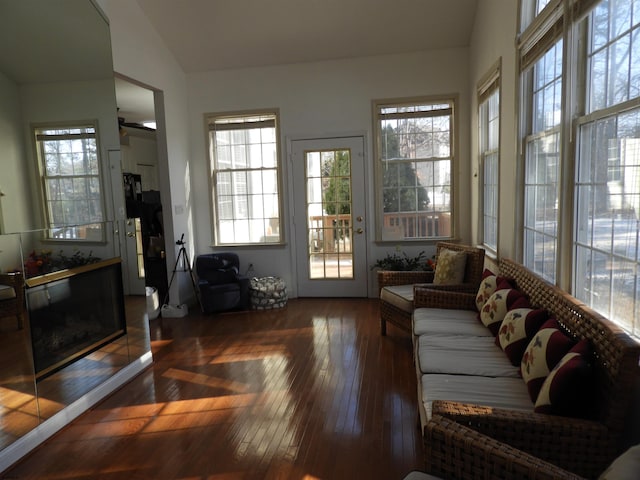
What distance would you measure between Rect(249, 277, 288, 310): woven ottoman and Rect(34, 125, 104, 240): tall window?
243 centimetres

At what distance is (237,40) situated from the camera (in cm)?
537

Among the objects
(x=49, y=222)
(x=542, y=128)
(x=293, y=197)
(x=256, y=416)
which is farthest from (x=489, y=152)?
(x=49, y=222)

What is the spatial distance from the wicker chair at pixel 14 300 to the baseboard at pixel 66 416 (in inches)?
25.1

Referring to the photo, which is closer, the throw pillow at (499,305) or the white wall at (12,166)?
the white wall at (12,166)

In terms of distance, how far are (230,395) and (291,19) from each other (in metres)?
4.15

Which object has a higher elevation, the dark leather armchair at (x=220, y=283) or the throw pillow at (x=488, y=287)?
the throw pillow at (x=488, y=287)

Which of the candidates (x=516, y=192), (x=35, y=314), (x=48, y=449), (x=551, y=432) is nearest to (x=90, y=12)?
(x=35, y=314)

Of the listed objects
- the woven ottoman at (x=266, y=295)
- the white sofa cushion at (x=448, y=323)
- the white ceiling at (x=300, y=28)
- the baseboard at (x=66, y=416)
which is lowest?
the baseboard at (x=66, y=416)

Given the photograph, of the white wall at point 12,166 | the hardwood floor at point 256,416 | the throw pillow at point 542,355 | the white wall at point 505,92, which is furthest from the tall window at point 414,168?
the white wall at point 12,166

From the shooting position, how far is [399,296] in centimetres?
405

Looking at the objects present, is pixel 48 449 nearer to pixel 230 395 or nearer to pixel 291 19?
pixel 230 395

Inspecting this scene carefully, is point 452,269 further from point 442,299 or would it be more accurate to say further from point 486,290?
point 486,290

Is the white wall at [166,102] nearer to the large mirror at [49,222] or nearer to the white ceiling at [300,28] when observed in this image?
the white ceiling at [300,28]

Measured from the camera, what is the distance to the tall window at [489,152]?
4.21 m
